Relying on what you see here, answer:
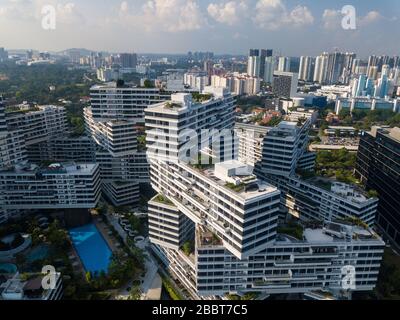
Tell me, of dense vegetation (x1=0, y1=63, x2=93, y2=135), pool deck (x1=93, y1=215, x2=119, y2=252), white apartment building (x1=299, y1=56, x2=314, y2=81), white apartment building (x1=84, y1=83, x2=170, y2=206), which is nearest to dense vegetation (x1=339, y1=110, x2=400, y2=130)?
white apartment building (x1=299, y1=56, x2=314, y2=81)

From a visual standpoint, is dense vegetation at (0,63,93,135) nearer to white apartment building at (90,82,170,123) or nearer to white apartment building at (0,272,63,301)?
white apartment building at (90,82,170,123)

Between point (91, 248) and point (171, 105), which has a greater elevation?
A: point (171, 105)

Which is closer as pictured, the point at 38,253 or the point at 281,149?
the point at 38,253

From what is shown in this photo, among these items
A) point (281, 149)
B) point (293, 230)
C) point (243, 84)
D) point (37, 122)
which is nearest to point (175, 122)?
point (293, 230)

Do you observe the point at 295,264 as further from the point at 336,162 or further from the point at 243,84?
the point at 243,84

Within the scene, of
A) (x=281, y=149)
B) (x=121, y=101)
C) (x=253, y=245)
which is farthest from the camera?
(x=121, y=101)

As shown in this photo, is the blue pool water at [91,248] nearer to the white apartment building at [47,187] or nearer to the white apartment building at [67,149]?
the white apartment building at [47,187]

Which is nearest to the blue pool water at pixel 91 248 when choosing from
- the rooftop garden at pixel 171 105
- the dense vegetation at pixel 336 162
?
the rooftop garden at pixel 171 105
